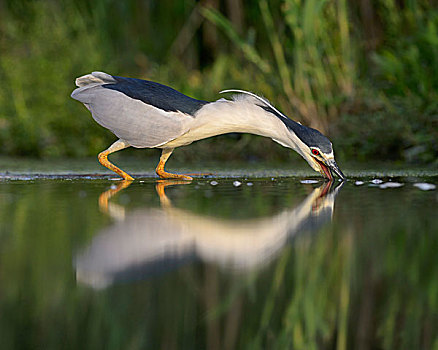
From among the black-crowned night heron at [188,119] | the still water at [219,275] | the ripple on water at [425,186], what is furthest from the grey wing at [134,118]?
the ripple on water at [425,186]

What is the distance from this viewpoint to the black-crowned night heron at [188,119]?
14.8 ft

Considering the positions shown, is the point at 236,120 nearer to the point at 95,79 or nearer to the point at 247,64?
the point at 95,79

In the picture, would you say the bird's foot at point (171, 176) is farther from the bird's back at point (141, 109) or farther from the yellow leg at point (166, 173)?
the bird's back at point (141, 109)

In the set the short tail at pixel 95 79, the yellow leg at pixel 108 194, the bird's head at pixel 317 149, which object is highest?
the short tail at pixel 95 79

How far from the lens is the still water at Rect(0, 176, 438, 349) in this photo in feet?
4.59

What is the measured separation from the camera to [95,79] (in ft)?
16.3

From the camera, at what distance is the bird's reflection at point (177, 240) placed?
196 cm

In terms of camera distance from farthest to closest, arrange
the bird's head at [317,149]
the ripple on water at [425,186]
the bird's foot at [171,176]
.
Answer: the bird's foot at [171,176]
the bird's head at [317,149]
the ripple on water at [425,186]

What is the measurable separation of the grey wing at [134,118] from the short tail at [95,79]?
0.07m

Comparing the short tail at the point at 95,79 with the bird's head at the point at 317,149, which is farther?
the short tail at the point at 95,79

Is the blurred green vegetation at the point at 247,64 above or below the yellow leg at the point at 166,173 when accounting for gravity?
above

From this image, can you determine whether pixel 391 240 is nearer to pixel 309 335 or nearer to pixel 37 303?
pixel 309 335

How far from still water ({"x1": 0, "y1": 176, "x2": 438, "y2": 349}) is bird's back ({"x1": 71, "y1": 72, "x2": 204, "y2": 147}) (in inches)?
43.9

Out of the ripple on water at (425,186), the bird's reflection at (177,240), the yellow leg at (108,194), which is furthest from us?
the ripple on water at (425,186)
